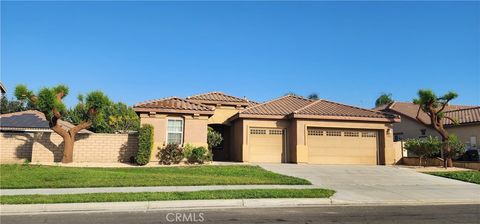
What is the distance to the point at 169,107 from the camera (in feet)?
74.2

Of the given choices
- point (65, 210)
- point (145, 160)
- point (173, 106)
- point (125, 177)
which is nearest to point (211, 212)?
point (65, 210)

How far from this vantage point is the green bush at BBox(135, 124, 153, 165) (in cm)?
2094

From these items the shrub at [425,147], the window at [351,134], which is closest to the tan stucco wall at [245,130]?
the window at [351,134]

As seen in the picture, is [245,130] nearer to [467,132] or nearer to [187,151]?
[187,151]

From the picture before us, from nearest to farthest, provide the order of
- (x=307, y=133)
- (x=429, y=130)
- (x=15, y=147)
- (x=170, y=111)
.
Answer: (x=15, y=147) → (x=170, y=111) → (x=307, y=133) → (x=429, y=130)

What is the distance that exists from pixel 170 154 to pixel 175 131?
5.08ft

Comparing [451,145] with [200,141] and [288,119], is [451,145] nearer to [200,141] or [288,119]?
[288,119]

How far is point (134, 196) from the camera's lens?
11.8m

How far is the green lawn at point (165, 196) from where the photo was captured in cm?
1110

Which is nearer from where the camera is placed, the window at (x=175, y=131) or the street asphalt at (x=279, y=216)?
the street asphalt at (x=279, y=216)

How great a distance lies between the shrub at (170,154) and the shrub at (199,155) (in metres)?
0.62

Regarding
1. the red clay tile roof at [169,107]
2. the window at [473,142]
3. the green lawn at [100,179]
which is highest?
the red clay tile roof at [169,107]

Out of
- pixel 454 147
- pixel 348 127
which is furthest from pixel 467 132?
pixel 348 127

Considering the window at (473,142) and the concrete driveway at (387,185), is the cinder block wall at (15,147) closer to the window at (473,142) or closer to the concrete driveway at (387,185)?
the concrete driveway at (387,185)
